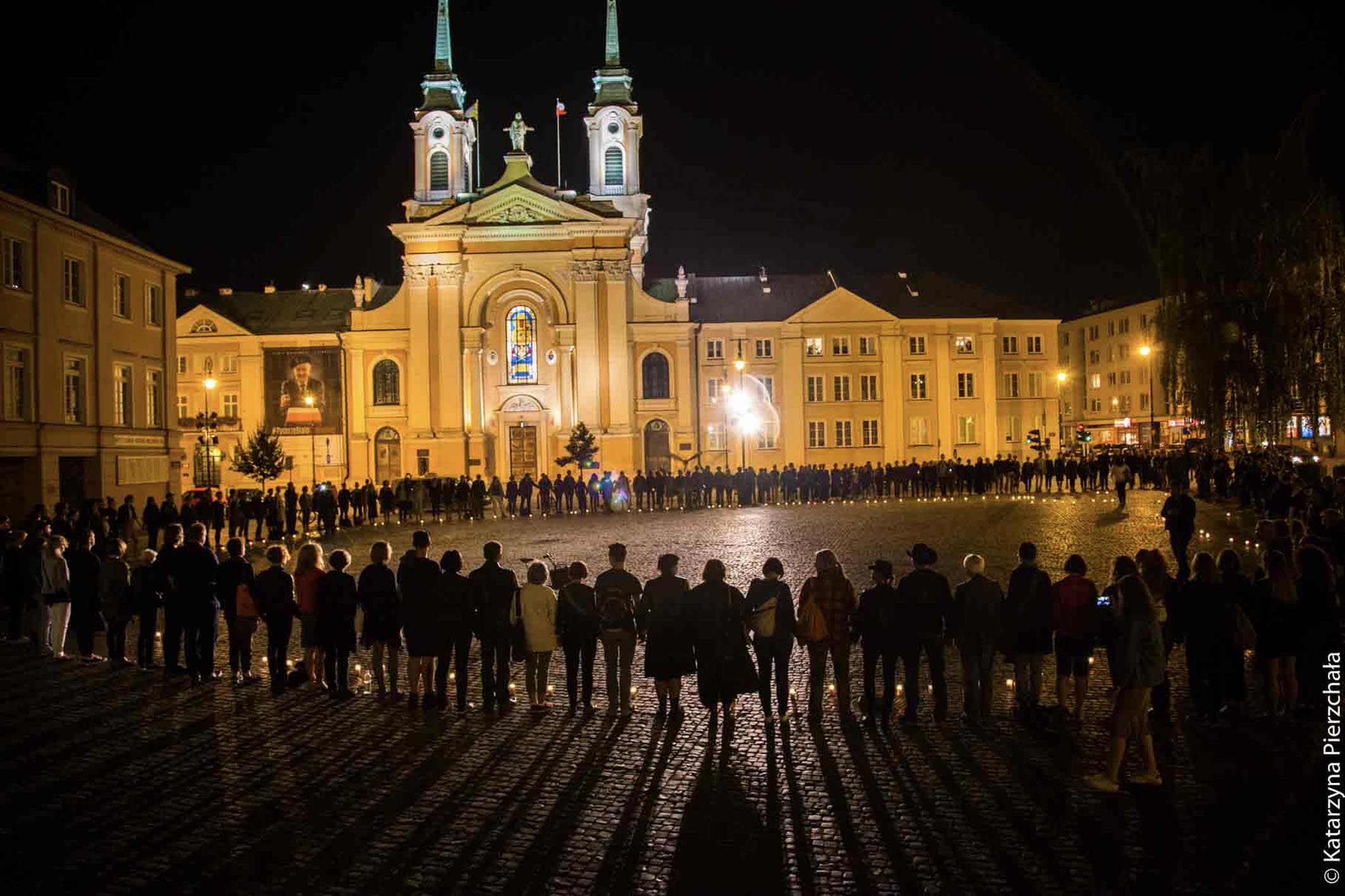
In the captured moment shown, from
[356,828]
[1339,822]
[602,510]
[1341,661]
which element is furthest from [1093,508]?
[356,828]

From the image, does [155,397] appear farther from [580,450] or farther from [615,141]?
[615,141]

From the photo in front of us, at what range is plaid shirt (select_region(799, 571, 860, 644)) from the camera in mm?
9180

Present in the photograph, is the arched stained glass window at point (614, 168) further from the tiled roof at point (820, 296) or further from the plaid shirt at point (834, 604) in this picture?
the plaid shirt at point (834, 604)

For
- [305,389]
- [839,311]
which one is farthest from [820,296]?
[305,389]

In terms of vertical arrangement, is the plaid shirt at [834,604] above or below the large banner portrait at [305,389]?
below

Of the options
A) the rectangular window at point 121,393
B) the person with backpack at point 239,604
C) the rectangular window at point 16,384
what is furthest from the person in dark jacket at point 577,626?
the rectangular window at point 121,393

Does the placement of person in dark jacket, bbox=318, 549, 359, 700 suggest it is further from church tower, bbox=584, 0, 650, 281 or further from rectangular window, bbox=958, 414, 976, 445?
rectangular window, bbox=958, 414, 976, 445

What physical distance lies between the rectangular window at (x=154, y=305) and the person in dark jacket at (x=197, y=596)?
2689 centimetres

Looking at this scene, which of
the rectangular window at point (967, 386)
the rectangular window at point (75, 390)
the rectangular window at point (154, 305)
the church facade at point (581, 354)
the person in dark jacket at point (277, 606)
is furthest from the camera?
the rectangular window at point (967, 386)

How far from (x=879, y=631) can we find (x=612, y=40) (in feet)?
191

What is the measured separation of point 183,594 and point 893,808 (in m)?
8.08

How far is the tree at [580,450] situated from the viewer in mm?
49656

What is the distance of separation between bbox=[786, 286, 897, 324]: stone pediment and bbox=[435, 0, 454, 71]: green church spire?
21.4 meters

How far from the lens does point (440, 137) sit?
5978cm
